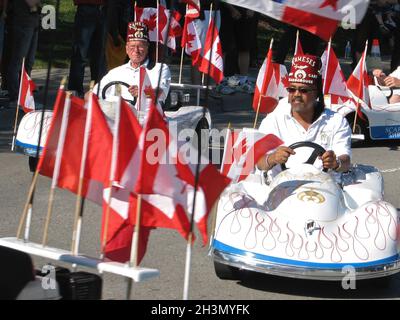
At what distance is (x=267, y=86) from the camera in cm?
1134

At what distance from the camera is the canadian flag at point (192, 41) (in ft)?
46.2

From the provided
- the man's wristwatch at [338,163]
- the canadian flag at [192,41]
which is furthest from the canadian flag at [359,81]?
the man's wristwatch at [338,163]

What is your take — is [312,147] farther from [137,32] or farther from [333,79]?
[333,79]

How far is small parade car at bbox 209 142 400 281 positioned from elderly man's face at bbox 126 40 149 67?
3.98m

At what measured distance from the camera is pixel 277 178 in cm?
747

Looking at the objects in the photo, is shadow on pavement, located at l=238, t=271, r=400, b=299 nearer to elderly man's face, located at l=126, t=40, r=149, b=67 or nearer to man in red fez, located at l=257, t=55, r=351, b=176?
man in red fez, located at l=257, t=55, r=351, b=176

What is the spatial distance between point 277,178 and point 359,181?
67 cm

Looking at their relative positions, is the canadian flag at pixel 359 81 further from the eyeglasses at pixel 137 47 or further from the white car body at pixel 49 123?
the eyeglasses at pixel 137 47

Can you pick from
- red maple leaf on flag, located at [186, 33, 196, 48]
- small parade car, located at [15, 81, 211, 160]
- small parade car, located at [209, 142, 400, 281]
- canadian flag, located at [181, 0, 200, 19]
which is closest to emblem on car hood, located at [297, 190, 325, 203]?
small parade car, located at [209, 142, 400, 281]

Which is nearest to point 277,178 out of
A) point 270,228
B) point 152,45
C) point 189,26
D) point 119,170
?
point 270,228

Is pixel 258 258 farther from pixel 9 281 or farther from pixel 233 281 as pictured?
pixel 9 281

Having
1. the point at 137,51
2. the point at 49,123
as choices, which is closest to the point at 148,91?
the point at 137,51

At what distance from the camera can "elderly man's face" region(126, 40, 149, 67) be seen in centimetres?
1102

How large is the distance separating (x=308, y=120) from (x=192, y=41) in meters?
6.40
